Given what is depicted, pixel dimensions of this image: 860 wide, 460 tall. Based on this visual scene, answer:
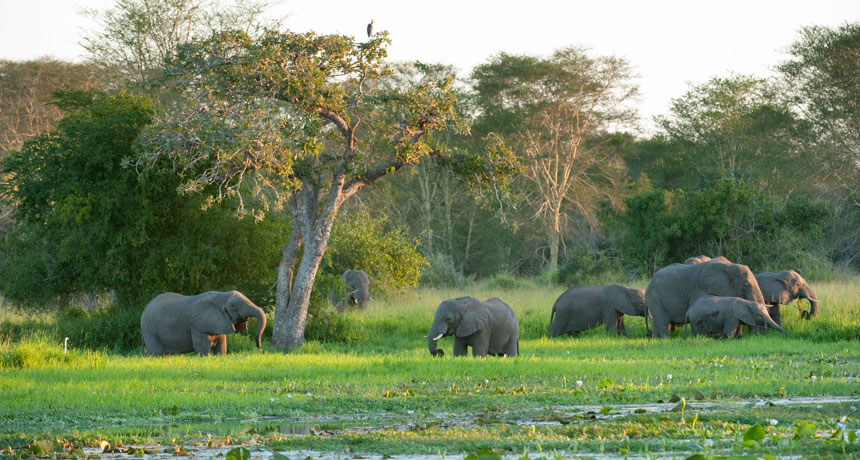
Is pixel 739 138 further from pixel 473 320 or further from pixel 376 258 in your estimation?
pixel 473 320

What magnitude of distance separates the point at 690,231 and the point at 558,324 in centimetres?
1104

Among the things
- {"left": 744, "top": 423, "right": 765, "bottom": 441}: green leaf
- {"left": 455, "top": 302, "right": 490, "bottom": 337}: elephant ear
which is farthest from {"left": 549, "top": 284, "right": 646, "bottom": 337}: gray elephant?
{"left": 744, "top": 423, "right": 765, "bottom": 441}: green leaf

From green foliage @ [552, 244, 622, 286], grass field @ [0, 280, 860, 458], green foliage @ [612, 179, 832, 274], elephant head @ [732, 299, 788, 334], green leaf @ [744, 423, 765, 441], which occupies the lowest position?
grass field @ [0, 280, 860, 458]

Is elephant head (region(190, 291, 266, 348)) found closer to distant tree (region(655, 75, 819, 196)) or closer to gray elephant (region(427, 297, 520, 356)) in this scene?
gray elephant (region(427, 297, 520, 356))

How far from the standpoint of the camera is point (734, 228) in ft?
98.4

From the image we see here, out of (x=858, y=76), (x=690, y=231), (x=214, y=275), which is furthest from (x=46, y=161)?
(x=858, y=76)

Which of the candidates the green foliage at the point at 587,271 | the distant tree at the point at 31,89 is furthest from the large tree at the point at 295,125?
the distant tree at the point at 31,89

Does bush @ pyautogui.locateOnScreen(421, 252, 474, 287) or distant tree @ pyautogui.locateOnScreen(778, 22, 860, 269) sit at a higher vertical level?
distant tree @ pyautogui.locateOnScreen(778, 22, 860, 269)

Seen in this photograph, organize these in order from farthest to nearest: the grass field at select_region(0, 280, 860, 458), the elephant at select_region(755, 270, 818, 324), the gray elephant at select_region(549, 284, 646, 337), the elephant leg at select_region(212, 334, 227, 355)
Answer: the gray elephant at select_region(549, 284, 646, 337) < the elephant at select_region(755, 270, 818, 324) < the elephant leg at select_region(212, 334, 227, 355) < the grass field at select_region(0, 280, 860, 458)

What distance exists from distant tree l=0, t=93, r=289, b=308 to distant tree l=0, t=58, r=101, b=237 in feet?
52.9

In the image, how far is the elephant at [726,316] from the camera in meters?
17.9

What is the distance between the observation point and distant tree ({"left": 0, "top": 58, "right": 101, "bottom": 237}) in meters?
35.5

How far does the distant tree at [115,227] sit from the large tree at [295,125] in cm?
100

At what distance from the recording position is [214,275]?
19859mm
